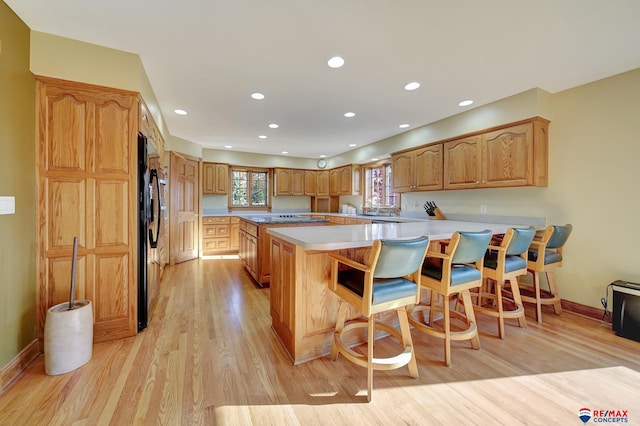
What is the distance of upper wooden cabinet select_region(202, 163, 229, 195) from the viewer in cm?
605

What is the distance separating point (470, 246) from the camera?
6.25 feet

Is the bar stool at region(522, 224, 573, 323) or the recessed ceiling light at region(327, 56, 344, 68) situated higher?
the recessed ceiling light at region(327, 56, 344, 68)

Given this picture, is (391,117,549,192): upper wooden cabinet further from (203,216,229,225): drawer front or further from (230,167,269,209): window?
(203,216,229,225): drawer front

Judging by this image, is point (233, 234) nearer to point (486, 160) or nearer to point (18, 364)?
point (18, 364)

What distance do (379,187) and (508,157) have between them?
9.74 ft

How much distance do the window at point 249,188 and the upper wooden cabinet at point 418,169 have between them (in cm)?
366

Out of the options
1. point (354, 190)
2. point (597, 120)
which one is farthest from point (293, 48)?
point (354, 190)

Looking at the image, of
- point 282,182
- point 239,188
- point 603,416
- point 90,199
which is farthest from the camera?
point 282,182

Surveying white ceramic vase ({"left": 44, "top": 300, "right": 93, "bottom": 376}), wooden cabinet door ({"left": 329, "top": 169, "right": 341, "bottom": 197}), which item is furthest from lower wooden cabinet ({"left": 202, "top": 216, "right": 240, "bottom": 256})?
white ceramic vase ({"left": 44, "top": 300, "right": 93, "bottom": 376})

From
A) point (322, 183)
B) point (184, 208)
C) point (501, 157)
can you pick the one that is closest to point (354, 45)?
point (501, 157)

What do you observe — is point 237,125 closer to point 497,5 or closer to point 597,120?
point 497,5

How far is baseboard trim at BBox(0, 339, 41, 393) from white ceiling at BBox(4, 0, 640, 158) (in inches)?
93.5

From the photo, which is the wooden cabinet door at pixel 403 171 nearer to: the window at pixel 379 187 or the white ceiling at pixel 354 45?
the window at pixel 379 187

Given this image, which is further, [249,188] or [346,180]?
[249,188]
